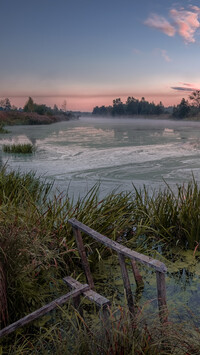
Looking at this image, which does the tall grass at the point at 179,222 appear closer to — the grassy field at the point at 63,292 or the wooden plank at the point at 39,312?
the grassy field at the point at 63,292

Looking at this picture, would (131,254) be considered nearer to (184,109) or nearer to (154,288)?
(154,288)

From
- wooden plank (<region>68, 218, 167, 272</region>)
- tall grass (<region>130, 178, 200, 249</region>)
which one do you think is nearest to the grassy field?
tall grass (<region>130, 178, 200, 249</region>)

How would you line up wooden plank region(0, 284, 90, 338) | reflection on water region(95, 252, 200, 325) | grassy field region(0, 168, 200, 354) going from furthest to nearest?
reflection on water region(95, 252, 200, 325) < wooden plank region(0, 284, 90, 338) < grassy field region(0, 168, 200, 354)

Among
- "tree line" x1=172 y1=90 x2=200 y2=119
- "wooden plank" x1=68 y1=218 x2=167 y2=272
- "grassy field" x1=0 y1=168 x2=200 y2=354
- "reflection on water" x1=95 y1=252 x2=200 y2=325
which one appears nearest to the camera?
"grassy field" x1=0 y1=168 x2=200 y2=354

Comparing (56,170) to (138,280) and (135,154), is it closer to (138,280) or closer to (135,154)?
(135,154)

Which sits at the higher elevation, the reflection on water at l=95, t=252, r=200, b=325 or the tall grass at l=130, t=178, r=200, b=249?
the tall grass at l=130, t=178, r=200, b=249

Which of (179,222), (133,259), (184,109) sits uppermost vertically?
(184,109)

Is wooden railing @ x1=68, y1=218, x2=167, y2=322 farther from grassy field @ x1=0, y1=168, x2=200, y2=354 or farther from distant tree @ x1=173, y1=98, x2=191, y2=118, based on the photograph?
distant tree @ x1=173, y1=98, x2=191, y2=118

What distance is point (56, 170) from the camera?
9281 mm

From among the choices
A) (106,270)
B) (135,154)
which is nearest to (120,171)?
(135,154)

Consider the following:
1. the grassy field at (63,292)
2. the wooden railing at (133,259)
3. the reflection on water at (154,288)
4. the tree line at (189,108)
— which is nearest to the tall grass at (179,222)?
the grassy field at (63,292)

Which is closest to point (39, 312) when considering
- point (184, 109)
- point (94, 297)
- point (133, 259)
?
point (94, 297)

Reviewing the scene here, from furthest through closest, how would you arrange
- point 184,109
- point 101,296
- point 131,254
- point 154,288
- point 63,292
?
1. point 184,109
2. point 154,288
3. point 63,292
4. point 101,296
5. point 131,254

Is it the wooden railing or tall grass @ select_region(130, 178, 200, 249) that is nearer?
the wooden railing
